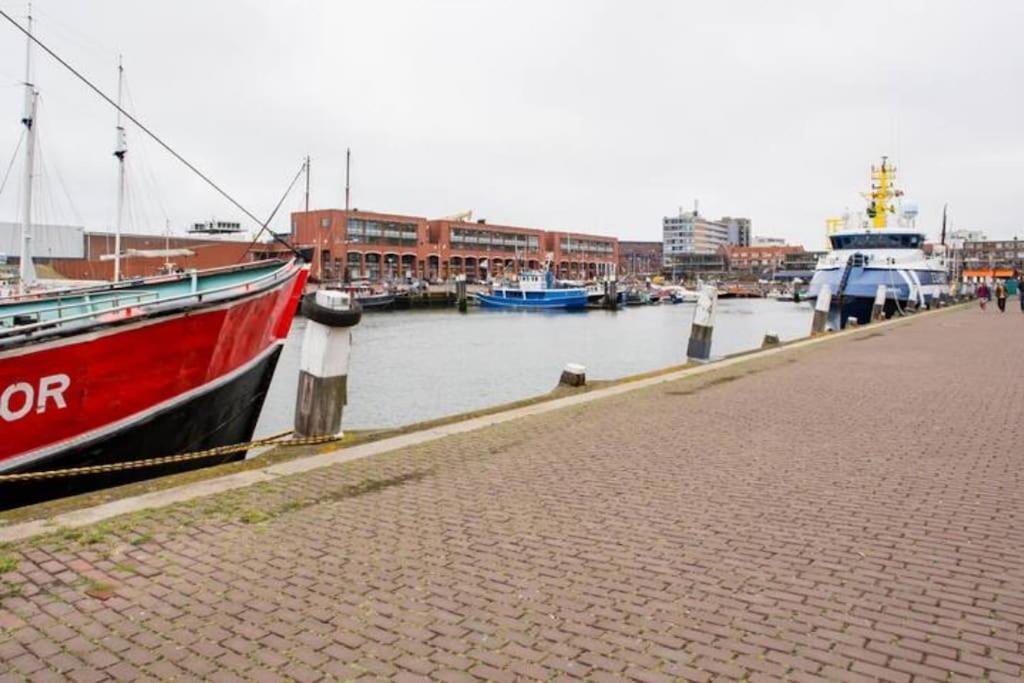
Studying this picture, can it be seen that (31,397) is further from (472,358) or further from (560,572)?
(472,358)

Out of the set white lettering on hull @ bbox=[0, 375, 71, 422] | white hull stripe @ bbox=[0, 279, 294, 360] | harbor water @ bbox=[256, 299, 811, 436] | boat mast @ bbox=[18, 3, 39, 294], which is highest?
boat mast @ bbox=[18, 3, 39, 294]

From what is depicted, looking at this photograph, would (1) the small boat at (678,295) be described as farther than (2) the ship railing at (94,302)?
Yes

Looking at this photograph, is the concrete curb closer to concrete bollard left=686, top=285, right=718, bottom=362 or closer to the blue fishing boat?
concrete bollard left=686, top=285, right=718, bottom=362

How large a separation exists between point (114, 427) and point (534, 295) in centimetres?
7860

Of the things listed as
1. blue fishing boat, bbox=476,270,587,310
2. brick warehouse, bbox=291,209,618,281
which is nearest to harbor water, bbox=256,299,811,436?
blue fishing boat, bbox=476,270,587,310

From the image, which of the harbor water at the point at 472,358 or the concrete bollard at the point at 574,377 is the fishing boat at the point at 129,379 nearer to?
Answer: the concrete bollard at the point at 574,377

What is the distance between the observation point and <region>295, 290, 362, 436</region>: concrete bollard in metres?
7.89

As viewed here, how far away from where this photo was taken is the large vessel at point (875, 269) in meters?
44.2

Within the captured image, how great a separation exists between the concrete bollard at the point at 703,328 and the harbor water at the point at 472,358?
701cm

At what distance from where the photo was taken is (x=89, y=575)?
164 inches

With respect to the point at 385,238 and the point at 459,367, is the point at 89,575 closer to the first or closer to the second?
the point at 459,367

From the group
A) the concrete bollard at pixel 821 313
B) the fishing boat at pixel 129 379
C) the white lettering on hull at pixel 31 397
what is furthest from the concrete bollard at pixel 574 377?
the concrete bollard at pixel 821 313

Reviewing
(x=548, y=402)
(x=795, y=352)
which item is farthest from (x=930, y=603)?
(x=795, y=352)

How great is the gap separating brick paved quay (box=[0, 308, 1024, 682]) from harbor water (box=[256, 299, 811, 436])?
11579 mm
